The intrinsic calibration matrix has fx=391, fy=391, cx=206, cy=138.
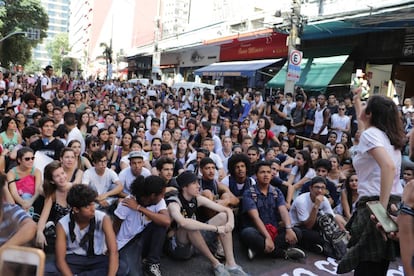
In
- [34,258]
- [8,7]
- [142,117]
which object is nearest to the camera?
[34,258]

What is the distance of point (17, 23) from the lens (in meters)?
33.4

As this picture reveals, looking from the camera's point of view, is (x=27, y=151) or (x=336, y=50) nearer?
(x=27, y=151)

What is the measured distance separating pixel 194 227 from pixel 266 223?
107 cm

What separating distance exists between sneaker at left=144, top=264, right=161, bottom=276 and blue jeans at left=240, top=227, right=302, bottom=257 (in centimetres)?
112

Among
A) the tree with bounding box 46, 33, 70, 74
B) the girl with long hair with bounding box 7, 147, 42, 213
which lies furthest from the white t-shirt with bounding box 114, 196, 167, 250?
the tree with bounding box 46, 33, 70, 74

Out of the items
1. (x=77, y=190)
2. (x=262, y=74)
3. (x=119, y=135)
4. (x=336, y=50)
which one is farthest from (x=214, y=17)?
(x=77, y=190)

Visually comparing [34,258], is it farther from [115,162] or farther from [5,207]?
[115,162]

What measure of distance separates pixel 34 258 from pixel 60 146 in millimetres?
4536

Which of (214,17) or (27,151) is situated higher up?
(214,17)

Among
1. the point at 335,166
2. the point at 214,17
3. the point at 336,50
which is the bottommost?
the point at 335,166

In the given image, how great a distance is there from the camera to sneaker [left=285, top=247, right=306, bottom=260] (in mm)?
4508

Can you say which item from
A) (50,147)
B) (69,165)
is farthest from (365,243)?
(50,147)

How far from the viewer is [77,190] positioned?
10.7 feet

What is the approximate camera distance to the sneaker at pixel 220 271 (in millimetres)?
3898
